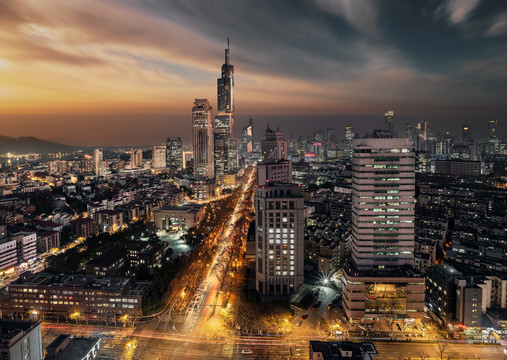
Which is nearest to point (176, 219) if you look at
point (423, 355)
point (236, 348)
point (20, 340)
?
point (236, 348)

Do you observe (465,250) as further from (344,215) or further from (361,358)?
(361,358)

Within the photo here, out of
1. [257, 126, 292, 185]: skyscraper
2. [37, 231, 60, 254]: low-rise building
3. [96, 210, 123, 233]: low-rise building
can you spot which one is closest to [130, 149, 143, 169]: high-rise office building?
[257, 126, 292, 185]: skyscraper

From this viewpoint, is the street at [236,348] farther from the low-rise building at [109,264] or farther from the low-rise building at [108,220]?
the low-rise building at [108,220]

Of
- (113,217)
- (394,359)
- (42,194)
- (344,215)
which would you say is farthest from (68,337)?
(42,194)

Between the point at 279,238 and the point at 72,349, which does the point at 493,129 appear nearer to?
the point at 279,238

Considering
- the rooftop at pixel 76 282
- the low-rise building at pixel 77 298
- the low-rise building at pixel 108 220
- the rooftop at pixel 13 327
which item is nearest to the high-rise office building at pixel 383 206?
the low-rise building at pixel 77 298

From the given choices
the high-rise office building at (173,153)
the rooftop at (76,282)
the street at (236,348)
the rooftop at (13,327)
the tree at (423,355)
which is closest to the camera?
the rooftop at (13,327)
